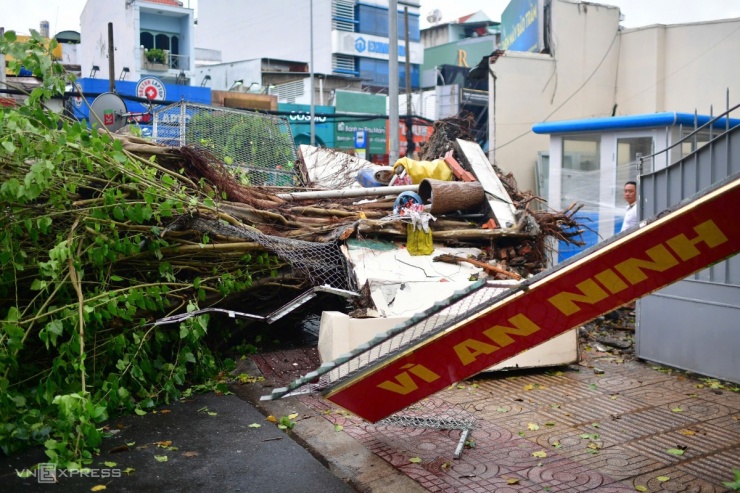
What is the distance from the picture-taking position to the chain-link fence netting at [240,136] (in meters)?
9.88

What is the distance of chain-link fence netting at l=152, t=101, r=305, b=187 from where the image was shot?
9.88 meters

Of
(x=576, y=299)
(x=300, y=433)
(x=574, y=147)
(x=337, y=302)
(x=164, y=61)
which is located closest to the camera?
(x=576, y=299)

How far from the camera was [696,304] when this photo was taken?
22.7 ft

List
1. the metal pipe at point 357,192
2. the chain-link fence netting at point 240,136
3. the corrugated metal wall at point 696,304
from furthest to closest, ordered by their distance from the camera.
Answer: the chain-link fence netting at point 240,136 → the metal pipe at point 357,192 → the corrugated metal wall at point 696,304

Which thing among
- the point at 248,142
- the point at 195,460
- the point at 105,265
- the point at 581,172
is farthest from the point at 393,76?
the point at 195,460

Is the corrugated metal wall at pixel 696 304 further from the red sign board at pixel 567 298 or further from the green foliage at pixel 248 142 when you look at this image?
the green foliage at pixel 248 142

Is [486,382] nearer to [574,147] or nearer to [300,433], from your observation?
[300,433]

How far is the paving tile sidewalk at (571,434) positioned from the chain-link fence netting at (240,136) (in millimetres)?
3709

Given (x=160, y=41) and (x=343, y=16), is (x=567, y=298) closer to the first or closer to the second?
(x=160, y=41)

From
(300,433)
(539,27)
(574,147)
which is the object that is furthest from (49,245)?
(539,27)

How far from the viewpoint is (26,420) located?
5.03 metres

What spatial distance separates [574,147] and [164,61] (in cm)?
2891

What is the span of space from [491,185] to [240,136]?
3748 mm

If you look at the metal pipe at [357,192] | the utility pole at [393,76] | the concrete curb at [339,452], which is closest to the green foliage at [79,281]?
the concrete curb at [339,452]
